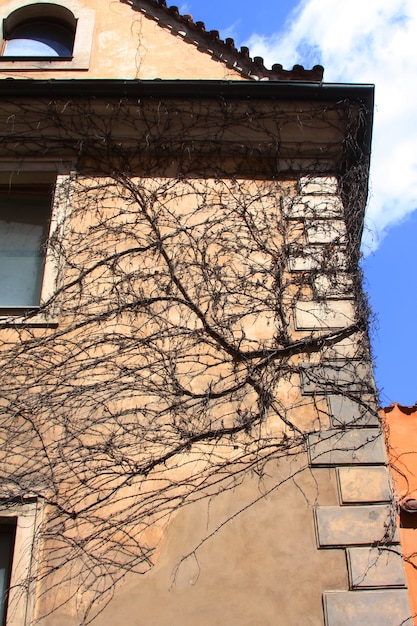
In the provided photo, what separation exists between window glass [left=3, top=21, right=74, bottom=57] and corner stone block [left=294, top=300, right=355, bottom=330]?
4004 millimetres

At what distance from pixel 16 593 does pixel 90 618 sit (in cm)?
46

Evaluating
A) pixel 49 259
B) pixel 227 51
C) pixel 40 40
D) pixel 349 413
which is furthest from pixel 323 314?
pixel 40 40

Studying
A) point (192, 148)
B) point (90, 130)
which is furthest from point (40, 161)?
point (192, 148)

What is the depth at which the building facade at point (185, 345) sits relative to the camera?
13.9 feet

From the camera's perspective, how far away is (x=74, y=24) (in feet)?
25.2

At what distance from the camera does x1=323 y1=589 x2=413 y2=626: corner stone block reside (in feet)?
13.3

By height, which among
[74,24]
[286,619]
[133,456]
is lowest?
[286,619]

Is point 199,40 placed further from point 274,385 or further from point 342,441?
point 342,441

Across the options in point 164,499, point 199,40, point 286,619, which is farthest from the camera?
point 199,40

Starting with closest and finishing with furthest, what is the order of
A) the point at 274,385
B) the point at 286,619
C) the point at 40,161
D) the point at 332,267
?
the point at 286,619
the point at 274,385
the point at 332,267
the point at 40,161

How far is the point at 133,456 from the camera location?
4.65m

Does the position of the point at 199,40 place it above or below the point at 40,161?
above

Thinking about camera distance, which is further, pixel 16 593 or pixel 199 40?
pixel 199 40

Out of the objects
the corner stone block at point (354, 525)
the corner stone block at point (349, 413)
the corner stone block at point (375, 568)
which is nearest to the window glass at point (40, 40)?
the corner stone block at point (349, 413)
